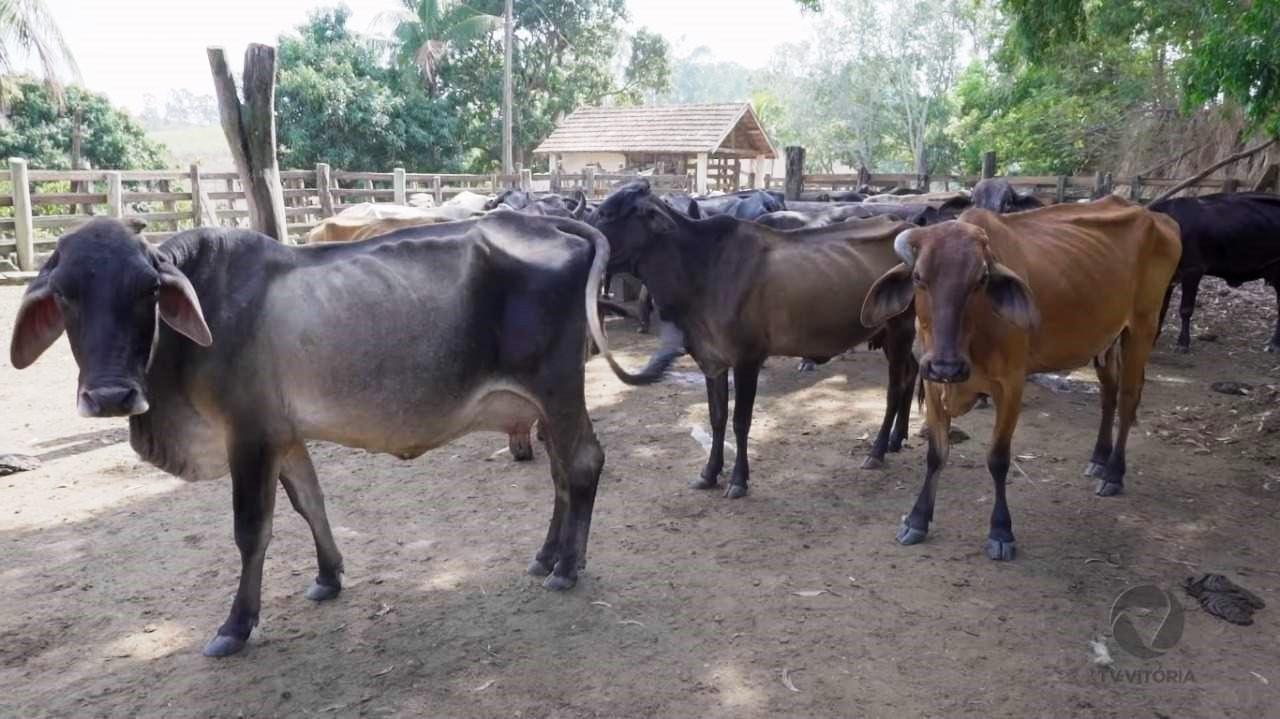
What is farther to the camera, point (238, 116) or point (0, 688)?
point (238, 116)

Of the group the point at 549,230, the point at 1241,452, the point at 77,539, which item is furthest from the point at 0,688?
the point at 1241,452

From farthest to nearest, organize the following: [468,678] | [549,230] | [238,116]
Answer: [238,116] < [549,230] < [468,678]

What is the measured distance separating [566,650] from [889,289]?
2.60 meters

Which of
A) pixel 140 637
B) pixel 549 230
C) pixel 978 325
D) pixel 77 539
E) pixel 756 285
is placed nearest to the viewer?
pixel 140 637

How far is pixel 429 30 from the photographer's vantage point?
108 feet

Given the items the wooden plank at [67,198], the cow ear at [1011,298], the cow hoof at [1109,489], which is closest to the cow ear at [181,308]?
the cow ear at [1011,298]

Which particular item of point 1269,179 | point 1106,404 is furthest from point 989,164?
point 1106,404

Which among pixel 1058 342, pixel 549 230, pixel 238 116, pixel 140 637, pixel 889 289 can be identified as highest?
pixel 238 116

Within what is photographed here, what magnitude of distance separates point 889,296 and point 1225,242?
733 cm

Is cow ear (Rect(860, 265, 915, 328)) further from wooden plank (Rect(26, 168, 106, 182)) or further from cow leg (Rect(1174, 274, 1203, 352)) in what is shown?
wooden plank (Rect(26, 168, 106, 182))

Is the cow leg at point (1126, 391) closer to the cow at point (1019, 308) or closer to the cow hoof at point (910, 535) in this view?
the cow at point (1019, 308)

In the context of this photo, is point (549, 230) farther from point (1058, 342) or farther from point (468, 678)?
point (1058, 342)

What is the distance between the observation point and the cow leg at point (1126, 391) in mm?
5781

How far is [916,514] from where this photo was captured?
5.11m
